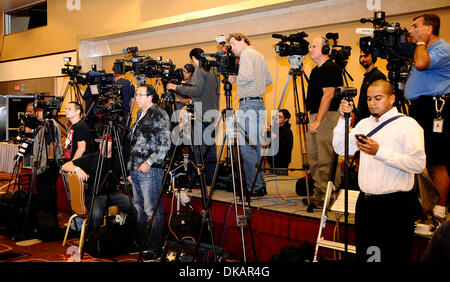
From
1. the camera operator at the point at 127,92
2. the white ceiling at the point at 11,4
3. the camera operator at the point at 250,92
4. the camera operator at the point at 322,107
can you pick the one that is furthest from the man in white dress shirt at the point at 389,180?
the white ceiling at the point at 11,4

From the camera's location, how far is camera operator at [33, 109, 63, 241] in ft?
13.9

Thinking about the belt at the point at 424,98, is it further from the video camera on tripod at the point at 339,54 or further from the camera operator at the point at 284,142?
the camera operator at the point at 284,142

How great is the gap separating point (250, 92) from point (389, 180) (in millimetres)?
1742

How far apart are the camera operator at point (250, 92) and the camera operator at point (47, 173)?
2.23 m

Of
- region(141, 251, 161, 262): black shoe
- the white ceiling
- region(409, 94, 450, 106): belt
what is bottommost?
region(141, 251, 161, 262): black shoe

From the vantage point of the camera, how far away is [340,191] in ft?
9.41

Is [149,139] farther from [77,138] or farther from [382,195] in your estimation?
[382,195]

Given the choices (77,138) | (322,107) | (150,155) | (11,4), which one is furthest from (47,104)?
(11,4)

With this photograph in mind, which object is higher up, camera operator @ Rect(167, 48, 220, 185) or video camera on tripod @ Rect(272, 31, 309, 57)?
video camera on tripod @ Rect(272, 31, 309, 57)

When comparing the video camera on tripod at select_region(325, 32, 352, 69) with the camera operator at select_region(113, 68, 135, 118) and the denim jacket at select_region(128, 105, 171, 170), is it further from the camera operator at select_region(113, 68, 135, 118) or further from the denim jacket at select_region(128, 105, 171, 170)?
the camera operator at select_region(113, 68, 135, 118)

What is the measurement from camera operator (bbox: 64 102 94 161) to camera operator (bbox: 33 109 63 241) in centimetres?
23

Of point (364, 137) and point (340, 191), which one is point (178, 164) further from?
point (364, 137)

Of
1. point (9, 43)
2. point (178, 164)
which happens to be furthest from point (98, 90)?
point (9, 43)

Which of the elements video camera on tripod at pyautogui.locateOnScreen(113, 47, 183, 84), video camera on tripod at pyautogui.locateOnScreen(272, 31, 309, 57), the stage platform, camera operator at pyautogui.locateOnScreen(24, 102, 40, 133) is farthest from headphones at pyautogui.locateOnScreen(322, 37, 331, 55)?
camera operator at pyautogui.locateOnScreen(24, 102, 40, 133)
